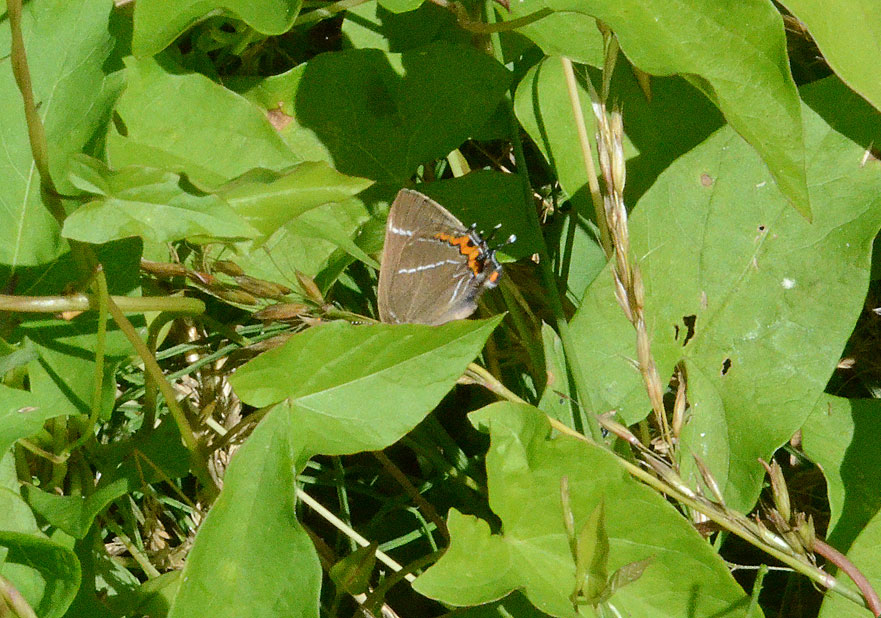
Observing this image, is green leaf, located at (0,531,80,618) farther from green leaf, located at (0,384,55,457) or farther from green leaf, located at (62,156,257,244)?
green leaf, located at (62,156,257,244)

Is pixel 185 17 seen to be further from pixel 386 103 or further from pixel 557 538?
pixel 557 538

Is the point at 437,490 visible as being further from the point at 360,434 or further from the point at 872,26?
the point at 872,26

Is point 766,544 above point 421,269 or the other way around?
the other way around

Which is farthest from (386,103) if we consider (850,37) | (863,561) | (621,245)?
(863,561)

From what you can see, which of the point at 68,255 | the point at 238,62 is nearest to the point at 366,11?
the point at 238,62

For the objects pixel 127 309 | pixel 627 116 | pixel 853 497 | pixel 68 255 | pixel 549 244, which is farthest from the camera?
pixel 549 244

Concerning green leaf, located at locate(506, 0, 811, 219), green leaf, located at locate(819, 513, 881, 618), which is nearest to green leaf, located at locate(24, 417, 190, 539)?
green leaf, located at locate(506, 0, 811, 219)

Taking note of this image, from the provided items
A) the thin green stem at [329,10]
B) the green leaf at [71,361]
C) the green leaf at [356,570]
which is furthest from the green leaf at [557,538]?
the thin green stem at [329,10]
